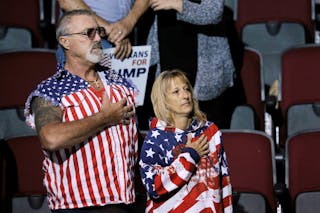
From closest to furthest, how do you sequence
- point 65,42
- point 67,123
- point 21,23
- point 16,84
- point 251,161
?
point 67,123 → point 65,42 → point 251,161 → point 16,84 → point 21,23

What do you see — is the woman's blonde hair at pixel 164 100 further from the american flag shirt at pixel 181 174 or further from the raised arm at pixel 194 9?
the raised arm at pixel 194 9

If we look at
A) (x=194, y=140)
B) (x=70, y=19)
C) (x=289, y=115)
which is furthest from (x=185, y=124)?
(x=289, y=115)

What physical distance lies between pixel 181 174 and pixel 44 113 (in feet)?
1.12

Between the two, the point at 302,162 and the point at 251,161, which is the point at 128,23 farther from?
the point at 302,162

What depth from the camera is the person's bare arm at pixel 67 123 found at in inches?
73.1

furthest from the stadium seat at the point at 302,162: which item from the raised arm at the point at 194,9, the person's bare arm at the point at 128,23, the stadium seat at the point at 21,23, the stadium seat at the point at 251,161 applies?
the stadium seat at the point at 21,23

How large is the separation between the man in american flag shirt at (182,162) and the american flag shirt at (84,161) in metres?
0.06

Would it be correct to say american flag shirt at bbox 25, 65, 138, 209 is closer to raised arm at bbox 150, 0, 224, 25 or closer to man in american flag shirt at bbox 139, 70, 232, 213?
man in american flag shirt at bbox 139, 70, 232, 213

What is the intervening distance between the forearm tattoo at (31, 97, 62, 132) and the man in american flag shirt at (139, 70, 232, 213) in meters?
0.23

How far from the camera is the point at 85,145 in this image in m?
1.95

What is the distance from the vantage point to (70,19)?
6.77ft

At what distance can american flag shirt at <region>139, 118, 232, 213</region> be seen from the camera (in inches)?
77.6

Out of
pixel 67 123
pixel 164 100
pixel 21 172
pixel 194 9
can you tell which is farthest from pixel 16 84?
pixel 67 123

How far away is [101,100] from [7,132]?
3.09 feet
